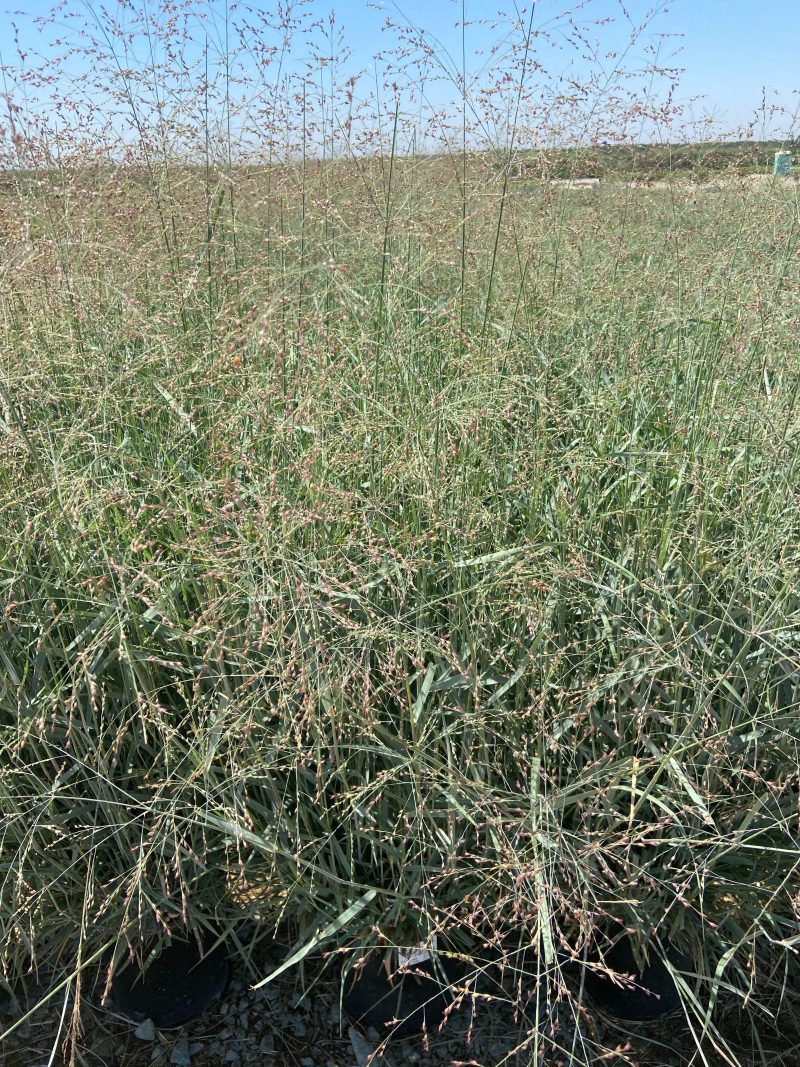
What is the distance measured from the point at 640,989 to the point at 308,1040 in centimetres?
65

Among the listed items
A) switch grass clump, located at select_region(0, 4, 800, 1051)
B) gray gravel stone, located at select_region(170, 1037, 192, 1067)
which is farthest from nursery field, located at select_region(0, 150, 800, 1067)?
gray gravel stone, located at select_region(170, 1037, 192, 1067)

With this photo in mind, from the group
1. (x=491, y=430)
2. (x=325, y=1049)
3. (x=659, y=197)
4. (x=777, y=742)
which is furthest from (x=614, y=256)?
(x=325, y=1049)

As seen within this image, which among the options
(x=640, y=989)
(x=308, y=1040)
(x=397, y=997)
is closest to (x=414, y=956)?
(x=397, y=997)

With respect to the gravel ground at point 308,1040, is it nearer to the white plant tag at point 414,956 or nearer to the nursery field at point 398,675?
the nursery field at point 398,675

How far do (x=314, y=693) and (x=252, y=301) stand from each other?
1.47 metres

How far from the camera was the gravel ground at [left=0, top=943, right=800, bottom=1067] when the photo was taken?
155cm

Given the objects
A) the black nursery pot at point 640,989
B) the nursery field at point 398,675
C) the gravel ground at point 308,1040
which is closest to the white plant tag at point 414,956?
the nursery field at point 398,675

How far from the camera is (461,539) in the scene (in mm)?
1648

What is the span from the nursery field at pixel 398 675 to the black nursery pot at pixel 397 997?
0.06 meters

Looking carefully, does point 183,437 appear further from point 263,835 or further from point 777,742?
point 777,742

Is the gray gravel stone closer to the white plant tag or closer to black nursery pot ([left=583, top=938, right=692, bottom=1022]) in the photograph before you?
the white plant tag

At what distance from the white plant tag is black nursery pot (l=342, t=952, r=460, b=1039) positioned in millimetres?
70

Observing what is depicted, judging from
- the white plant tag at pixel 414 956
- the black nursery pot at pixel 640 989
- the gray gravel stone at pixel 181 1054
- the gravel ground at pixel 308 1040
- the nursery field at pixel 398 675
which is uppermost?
the nursery field at pixel 398 675

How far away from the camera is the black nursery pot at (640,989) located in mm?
1582
